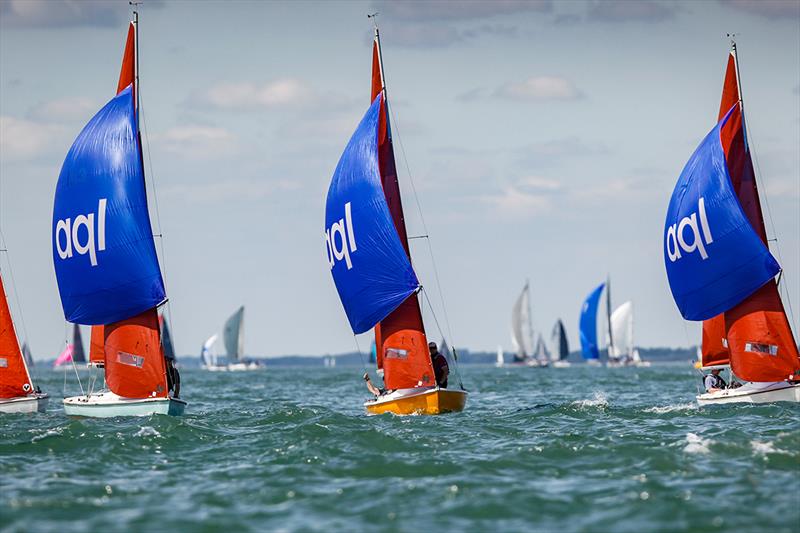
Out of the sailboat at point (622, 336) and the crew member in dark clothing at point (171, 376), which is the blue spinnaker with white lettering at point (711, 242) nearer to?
the crew member in dark clothing at point (171, 376)

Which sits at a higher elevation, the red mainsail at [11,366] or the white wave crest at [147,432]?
the red mainsail at [11,366]

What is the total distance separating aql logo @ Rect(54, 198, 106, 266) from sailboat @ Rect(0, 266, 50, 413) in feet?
11.8

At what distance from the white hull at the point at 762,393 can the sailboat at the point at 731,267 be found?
1.0 inches

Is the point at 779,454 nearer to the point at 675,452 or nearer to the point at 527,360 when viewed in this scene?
the point at 675,452

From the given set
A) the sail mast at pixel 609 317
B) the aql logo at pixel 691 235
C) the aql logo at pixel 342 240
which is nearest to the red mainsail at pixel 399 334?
the aql logo at pixel 342 240

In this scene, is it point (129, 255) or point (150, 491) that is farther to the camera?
point (129, 255)

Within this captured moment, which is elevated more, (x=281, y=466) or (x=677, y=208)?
(x=677, y=208)

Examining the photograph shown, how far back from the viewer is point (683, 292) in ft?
108

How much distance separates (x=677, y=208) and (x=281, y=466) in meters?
15.1

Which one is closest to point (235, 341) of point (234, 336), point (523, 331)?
point (234, 336)

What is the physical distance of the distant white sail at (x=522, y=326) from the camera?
143 metres

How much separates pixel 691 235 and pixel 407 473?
14.1m

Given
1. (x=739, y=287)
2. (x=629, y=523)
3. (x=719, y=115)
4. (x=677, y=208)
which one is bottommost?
(x=629, y=523)

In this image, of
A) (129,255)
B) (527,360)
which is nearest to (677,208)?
(129,255)
